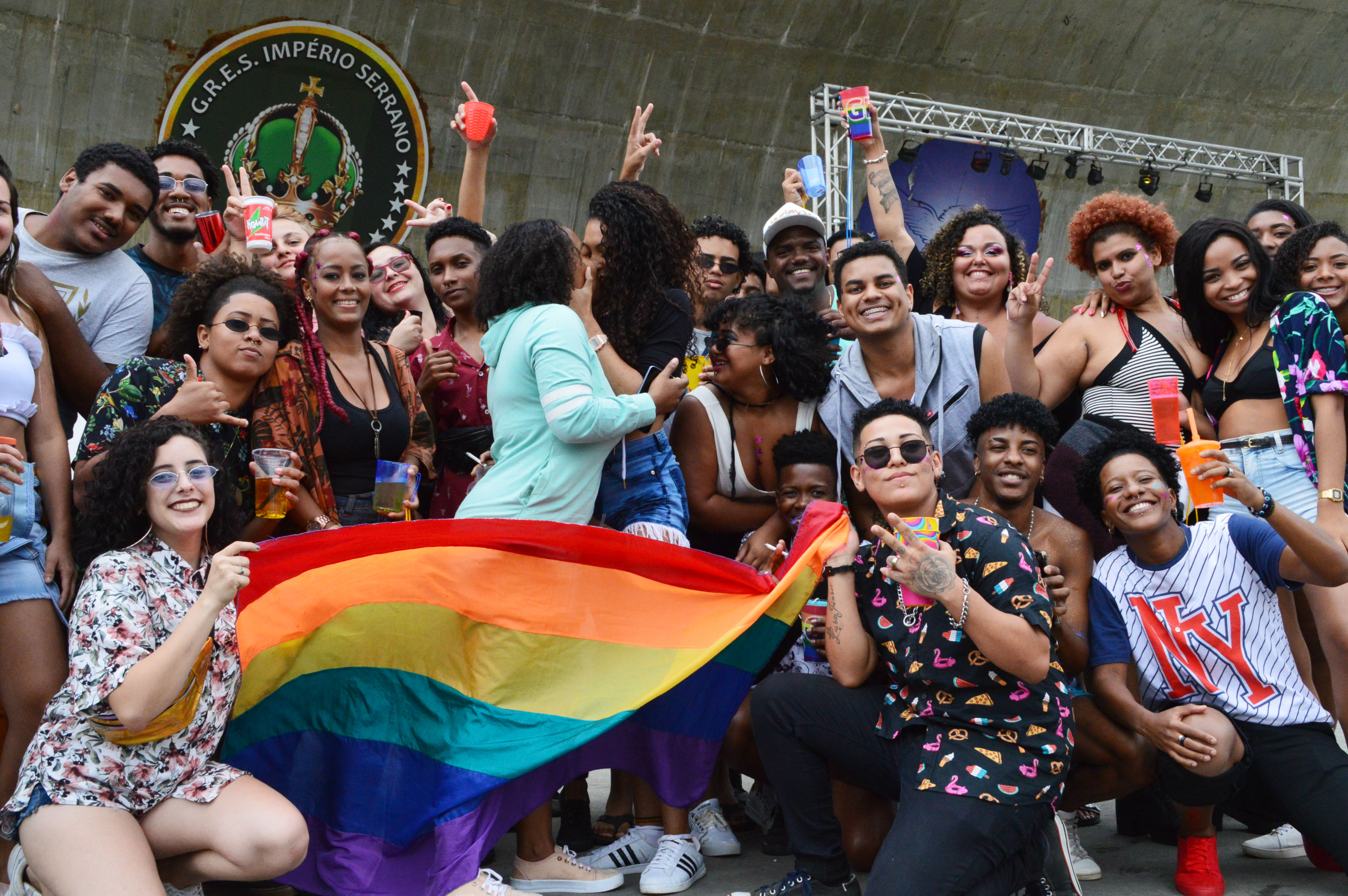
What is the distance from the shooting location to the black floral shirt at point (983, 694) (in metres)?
3.20

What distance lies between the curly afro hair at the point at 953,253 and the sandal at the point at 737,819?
263 centimetres

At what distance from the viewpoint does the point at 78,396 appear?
159 inches

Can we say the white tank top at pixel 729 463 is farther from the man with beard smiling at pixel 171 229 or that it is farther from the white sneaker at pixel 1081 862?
the man with beard smiling at pixel 171 229

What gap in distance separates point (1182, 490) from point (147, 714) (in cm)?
388

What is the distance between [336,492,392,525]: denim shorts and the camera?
4.02m

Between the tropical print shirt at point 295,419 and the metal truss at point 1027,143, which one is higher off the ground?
the metal truss at point 1027,143

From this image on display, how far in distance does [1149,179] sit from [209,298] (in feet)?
41.1

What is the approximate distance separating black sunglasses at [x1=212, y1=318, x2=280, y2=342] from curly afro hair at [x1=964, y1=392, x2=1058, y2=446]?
2.67 metres

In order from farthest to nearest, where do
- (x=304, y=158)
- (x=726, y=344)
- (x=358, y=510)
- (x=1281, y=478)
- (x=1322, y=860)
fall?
(x=304, y=158) → (x=726, y=344) → (x=1281, y=478) → (x=358, y=510) → (x=1322, y=860)

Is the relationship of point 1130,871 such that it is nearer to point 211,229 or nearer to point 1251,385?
point 1251,385

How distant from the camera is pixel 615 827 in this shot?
4148 millimetres

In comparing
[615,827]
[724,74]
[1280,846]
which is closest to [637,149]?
[615,827]

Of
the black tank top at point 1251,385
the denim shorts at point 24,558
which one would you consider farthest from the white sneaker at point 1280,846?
the denim shorts at point 24,558

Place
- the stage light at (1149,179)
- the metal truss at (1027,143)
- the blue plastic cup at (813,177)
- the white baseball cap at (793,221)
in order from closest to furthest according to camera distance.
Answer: the white baseball cap at (793,221) < the blue plastic cup at (813,177) < the metal truss at (1027,143) < the stage light at (1149,179)
